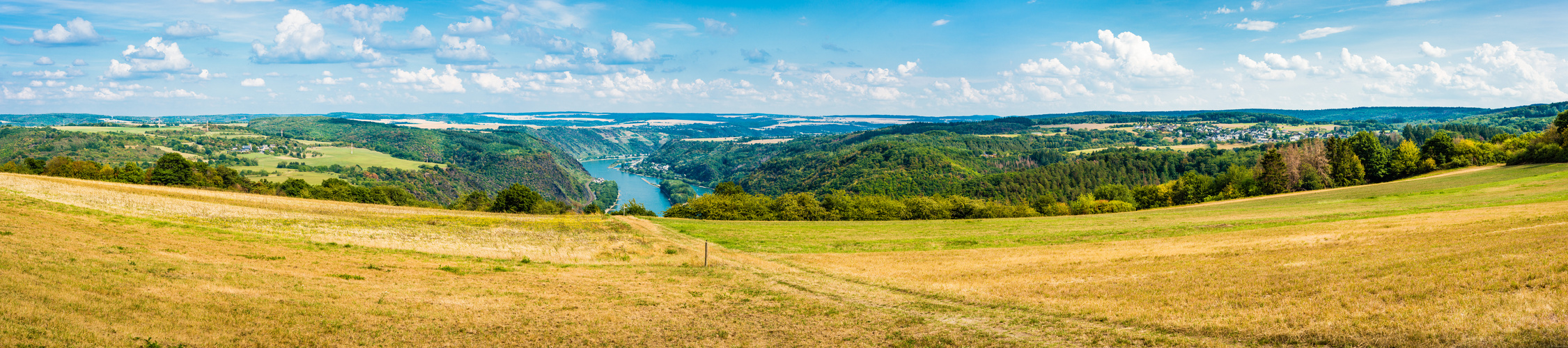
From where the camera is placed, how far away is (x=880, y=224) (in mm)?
63188

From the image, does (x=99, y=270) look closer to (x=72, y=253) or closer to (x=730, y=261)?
(x=72, y=253)

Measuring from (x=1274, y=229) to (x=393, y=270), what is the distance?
46434 mm

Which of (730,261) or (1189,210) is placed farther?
(1189,210)

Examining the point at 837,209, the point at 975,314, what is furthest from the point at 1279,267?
the point at 837,209

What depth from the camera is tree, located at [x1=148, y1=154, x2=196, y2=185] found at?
95250mm

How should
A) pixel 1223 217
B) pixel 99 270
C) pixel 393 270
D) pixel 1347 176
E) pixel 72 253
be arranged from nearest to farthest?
1. pixel 99 270
2. pixel 72 253
3. pixel 393 270
4. pixel 1223 217
5. pixel 1347 176

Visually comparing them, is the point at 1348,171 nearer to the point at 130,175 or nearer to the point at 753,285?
the point at 753,285

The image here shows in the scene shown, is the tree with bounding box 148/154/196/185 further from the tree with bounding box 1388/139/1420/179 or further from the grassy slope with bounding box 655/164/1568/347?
the tree with bounding box 1388/139/1420/179

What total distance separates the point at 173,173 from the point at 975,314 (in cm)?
12466

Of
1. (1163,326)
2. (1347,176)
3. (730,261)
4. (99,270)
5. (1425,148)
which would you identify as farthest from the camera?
(1425,148)

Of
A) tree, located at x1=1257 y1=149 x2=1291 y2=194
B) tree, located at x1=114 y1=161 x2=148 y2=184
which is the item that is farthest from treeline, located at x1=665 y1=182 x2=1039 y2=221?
tree, located at x1=114 y1=161 x2=148 y2=184

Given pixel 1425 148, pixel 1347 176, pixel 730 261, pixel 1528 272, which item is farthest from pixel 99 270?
pixel 1425 148

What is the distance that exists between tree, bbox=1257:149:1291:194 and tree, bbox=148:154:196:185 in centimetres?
16118

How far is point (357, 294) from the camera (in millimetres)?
20312
